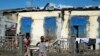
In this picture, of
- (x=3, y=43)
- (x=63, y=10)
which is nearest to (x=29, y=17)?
(x=63, y=10)

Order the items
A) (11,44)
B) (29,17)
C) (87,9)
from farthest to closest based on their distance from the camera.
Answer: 1. (29,17)
2. (87,9)
3. (11,44)

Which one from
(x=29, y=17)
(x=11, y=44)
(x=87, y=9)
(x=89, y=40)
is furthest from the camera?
(x=29, y=17)

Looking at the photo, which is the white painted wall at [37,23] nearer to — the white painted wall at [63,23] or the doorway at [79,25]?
the white painted wall at [63,23]

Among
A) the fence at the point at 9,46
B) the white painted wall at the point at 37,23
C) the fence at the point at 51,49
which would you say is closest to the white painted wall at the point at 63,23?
the white painted wall at the point at 37,23

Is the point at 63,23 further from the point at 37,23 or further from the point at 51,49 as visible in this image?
the point at 51,49

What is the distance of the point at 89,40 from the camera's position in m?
28.1

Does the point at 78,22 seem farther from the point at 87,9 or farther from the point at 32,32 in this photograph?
the point at 32,32

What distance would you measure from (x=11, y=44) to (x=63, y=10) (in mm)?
8754

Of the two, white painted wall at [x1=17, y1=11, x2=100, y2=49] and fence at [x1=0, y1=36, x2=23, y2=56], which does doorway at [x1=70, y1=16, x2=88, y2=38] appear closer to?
white painted wall at [x1=17, y1=11, x2=100, y2=49]

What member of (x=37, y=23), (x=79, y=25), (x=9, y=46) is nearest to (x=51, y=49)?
(x=9, y=46)

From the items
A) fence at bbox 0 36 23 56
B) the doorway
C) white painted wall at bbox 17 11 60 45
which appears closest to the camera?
fence at bbox 0 36 23 56

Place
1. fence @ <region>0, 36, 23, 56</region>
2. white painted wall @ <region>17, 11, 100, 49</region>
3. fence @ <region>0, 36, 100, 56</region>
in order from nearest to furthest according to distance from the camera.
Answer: fence @ <region>0, 36, 100, 56</region> < fence @ <region>0, 36, 23, 56</region> < white painted wall @ <region>17, 11, 100, 49</region>

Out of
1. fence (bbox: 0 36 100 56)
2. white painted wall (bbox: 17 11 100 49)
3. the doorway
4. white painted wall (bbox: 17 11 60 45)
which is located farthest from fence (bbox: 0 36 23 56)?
the doorway

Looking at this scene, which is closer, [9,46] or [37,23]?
[9,46]
